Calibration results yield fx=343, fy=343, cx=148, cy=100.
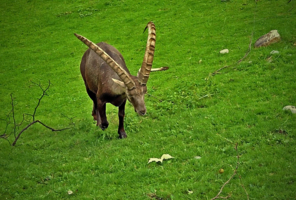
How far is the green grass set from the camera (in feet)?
27.3

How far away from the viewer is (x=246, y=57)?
15852 mm

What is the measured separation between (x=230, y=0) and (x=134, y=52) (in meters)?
8.88

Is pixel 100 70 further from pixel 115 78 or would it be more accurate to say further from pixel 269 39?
pixel 269 39

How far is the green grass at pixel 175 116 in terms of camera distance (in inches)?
327

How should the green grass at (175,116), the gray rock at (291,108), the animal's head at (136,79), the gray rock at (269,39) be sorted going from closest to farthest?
1. the green grass at (175,116)
2. the animal's head at (136,79)
3. the gray rock at (291,108)
4. the gray rock at (269,39)

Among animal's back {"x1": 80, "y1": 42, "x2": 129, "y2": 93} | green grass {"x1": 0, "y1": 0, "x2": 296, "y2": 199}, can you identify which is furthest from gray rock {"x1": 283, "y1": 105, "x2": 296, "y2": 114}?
animal's back {"x1": 80, "y1": 42, "x2": 129, "y2": 93}

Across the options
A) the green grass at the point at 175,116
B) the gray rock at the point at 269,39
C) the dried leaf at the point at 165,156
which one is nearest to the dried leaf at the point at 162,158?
the dried leaf at the point at 165,156

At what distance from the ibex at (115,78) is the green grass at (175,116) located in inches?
47.3

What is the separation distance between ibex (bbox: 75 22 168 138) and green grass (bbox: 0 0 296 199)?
1.20m

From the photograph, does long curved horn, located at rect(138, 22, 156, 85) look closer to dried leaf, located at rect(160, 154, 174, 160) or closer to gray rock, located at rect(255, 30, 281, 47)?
dried leaf, located at rect(160, 154, 174, 160)

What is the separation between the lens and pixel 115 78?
11266mm

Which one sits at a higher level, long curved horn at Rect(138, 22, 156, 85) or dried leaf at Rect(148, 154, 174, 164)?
long curved horn at Rect(138, 22, 156, 85)

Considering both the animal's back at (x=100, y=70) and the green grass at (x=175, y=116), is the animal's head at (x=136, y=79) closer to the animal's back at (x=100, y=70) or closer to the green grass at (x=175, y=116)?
the animal's back at (x=100, y=70)

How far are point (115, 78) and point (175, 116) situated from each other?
2.66 meters
